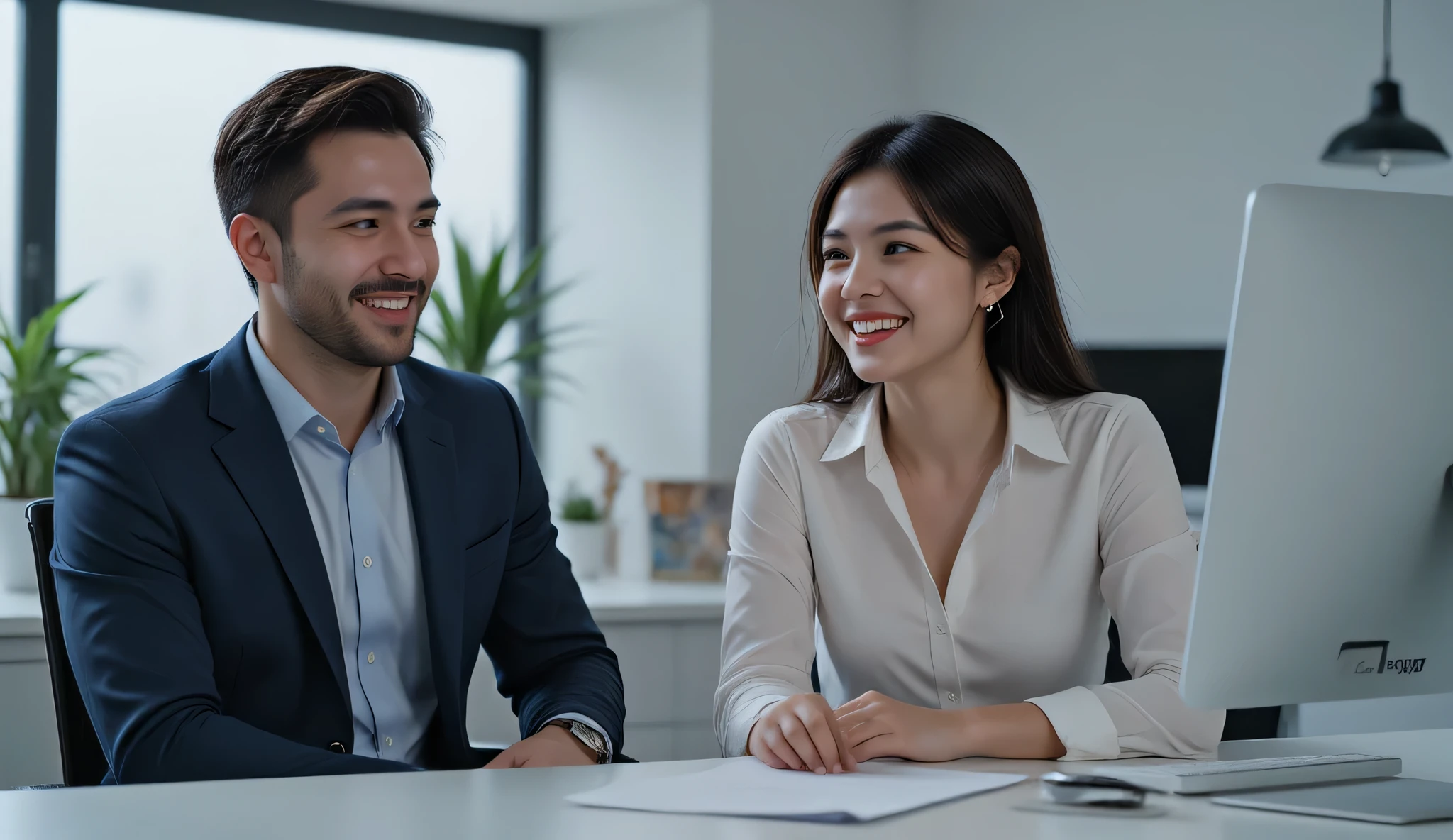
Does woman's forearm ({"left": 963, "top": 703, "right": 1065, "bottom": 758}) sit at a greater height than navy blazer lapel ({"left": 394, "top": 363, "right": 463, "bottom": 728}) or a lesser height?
lesser

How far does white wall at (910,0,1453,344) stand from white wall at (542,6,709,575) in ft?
2.90

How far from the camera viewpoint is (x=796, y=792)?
3.69 ft

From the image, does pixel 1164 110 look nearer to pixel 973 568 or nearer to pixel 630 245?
pixel 630 245

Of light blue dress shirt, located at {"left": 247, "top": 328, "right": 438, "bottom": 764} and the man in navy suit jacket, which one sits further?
light blue dress shirt, located at {"left": 247, "top": 328, "right": 438, "bottom": 764}

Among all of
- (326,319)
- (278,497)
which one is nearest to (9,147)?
(326,319)

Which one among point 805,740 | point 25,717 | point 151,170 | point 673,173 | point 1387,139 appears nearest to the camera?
point 805,740

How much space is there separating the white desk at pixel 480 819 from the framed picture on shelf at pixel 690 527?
2.58 metres

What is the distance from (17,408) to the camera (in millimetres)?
2979

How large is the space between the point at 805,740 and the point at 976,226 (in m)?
0.84

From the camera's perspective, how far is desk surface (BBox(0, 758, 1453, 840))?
98 centimetres

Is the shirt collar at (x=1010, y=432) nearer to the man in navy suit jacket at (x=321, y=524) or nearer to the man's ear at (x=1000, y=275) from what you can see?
the man's ear at (x=1000, y=275)

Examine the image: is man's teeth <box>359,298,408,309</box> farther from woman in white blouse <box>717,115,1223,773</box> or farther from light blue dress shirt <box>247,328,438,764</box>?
woman in white blouse <box>717,115,1223,773</box>

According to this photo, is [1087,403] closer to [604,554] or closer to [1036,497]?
[1036,497]

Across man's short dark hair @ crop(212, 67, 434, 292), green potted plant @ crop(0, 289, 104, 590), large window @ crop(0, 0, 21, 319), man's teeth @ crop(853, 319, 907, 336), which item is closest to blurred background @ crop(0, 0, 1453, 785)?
large window @ crop(0, 0, 21, 319)
